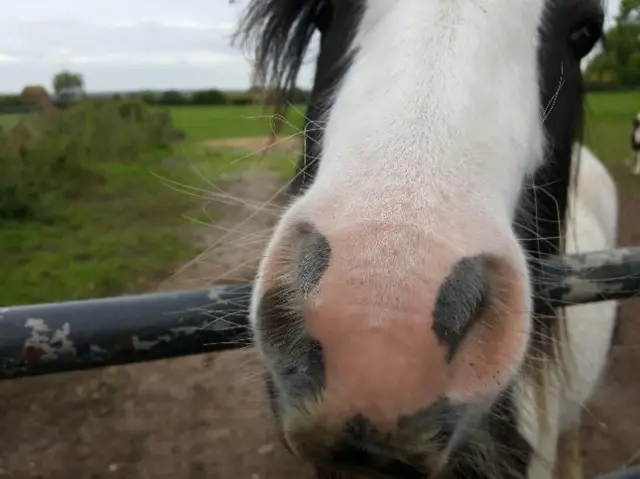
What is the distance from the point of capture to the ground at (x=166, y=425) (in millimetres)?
3830

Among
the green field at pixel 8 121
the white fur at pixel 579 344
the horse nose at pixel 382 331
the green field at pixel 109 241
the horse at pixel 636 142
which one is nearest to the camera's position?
the horse nose at pixel 382 331

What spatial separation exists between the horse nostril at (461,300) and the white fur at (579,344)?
0.59m

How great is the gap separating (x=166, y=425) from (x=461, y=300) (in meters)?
3.71

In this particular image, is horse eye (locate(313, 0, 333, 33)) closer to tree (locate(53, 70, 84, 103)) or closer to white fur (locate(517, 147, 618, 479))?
white fur (locate(517, 147, 618, 479))

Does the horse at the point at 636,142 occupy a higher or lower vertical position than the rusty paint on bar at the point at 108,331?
lower

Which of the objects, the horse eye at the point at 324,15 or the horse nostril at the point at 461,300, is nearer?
the horse nostril at the point at 461,300

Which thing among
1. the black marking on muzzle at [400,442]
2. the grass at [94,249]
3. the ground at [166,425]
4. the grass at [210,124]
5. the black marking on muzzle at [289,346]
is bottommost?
the grass at [210,124]

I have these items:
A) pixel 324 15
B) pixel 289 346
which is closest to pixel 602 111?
pixel 324 15

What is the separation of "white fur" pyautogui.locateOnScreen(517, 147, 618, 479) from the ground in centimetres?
76

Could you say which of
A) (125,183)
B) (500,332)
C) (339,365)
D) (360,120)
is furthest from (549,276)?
(125,183)

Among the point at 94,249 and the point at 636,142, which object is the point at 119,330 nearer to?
the point at 94,249

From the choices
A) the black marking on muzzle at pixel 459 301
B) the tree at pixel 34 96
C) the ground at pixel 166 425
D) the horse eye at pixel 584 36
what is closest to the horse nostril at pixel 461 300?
the black marking on muzzle at pixel 459 301

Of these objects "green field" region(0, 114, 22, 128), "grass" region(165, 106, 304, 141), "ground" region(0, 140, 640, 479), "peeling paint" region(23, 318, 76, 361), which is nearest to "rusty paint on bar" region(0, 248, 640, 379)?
"peeling paint" region(23, 318, 76, 361)

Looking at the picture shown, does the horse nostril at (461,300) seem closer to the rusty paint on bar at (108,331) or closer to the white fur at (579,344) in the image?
the rusty paint on bar at (108,331)
